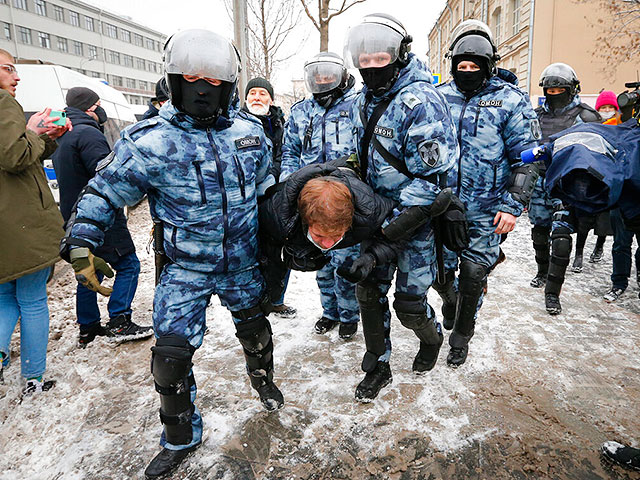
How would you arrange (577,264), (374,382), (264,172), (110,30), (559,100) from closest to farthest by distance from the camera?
(264,172) < (374,382) < (559,100) < (577,264) < (110,30)

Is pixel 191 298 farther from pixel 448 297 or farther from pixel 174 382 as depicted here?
pixel 448 297

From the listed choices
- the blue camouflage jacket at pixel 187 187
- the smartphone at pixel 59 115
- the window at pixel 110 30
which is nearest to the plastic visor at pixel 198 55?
the blue camouflage jacket at pixel 187 187

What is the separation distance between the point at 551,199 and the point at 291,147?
8.58ft

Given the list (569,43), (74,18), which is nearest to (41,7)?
(74,18)

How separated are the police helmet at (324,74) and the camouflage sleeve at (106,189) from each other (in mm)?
1894

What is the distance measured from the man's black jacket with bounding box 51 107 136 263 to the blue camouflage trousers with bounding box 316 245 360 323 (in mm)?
1695

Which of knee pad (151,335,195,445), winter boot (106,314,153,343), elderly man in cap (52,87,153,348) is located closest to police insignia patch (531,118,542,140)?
knee pad (151,335,195,445)

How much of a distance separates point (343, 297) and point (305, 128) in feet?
4.68

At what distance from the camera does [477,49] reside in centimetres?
280

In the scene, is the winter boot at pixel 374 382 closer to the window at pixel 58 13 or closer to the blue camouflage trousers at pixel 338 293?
the blue camouflage trousers at pixel 338 293

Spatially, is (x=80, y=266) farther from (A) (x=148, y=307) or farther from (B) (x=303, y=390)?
(A) (x=148, y=307)

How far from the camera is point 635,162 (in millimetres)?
1615

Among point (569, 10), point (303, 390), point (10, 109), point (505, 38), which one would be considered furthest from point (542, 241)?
point (505, 38)

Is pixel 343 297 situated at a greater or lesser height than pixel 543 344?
greater
